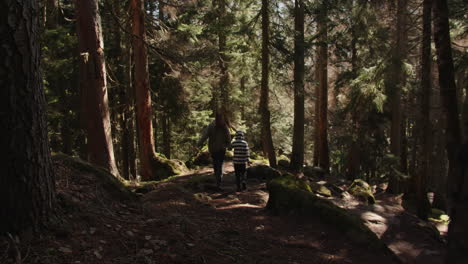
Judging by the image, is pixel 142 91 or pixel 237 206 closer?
pixel 237 206

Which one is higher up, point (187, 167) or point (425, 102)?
point (425, 102)

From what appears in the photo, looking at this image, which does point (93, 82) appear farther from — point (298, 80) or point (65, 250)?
point (298, 80)

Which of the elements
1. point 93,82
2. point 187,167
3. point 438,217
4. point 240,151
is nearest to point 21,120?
point 93,82

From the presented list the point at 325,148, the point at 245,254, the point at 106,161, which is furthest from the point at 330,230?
the point at 325,148

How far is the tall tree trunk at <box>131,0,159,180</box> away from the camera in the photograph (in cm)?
1327

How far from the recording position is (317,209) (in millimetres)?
6789

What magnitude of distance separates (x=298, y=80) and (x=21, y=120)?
13.0 m

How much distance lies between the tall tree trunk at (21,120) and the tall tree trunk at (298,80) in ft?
39.3

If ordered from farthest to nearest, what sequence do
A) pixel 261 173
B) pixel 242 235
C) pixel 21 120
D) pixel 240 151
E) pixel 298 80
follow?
1. pixel 298 80
2. pixel 261 173
3. pixel 240 151
4. pixel 242 235
5. pixel 21 120

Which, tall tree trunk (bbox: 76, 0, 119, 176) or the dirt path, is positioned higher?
tall tree trunk (bbox: 76, 0, 119, 176)

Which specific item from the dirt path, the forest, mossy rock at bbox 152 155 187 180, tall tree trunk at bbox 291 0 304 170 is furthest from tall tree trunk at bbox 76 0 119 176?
tall tree trunk at bbox 291 0 304 170

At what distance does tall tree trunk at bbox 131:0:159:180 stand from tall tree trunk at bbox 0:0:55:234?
10.0 meters

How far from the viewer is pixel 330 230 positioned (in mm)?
6359

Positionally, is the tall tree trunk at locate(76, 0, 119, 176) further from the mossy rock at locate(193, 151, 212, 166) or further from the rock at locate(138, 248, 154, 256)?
the mossy rock at locate(193, 151, 212, 166)
